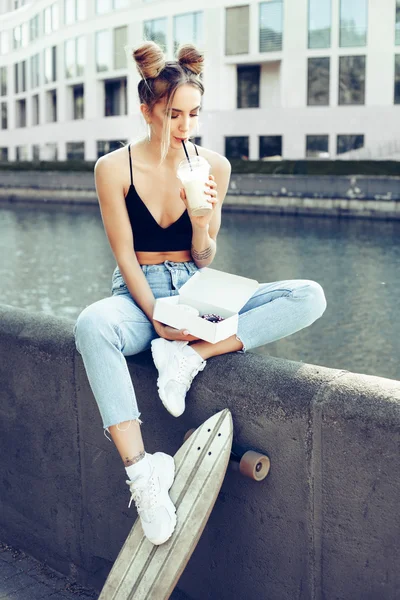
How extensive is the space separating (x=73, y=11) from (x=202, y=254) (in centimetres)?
5656

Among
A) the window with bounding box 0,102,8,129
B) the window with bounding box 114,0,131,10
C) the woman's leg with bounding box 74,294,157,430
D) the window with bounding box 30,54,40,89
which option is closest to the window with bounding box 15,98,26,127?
the window with bounding box 0,102,8,129

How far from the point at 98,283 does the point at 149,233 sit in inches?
522

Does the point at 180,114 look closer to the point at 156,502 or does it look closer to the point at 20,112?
the point at 156,502

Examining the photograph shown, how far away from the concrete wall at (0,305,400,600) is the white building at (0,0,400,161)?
41.1 meters

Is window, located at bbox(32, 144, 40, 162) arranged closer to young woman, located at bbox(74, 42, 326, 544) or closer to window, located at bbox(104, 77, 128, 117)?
window, located at bbox(104, 77, 128, 117)

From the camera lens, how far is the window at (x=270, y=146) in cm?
4609

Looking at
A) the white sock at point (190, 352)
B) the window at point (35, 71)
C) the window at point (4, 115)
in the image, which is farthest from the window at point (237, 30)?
the white sock at point (190, 352)

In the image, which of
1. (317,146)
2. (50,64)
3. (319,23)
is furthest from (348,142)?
(50,64)

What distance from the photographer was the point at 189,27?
4772cm

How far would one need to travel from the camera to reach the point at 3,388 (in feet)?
12.0

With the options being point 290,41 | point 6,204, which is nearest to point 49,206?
point 6,204

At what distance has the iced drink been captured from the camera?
126 inches

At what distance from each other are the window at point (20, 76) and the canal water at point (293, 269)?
40105mm

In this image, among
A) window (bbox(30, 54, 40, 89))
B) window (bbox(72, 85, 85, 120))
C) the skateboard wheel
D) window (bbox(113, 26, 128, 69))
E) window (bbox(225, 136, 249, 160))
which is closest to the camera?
the skateboard wheel
